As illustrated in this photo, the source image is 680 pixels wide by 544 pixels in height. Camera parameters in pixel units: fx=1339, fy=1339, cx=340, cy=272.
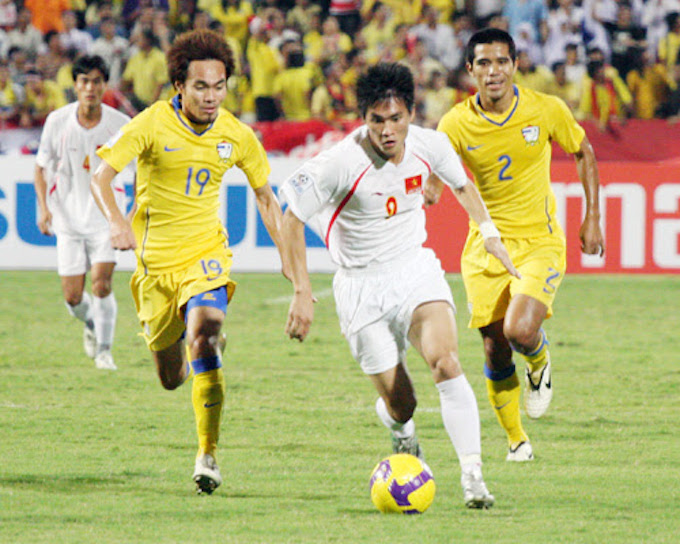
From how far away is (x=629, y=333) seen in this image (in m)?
12.0

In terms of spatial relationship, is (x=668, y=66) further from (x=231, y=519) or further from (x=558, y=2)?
(x=231, y=519)

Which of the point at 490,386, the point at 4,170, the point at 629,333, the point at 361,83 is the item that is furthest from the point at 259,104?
the point at 361,83

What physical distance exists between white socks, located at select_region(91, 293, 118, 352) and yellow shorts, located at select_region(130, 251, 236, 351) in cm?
327

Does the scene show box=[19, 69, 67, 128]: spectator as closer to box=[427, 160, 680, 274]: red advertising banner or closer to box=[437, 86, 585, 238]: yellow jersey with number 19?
box=[427, 160, 680, 274]: red advertising banner

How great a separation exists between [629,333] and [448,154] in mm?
6588

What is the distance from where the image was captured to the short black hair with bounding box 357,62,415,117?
5.44 m

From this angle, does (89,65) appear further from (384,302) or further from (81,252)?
(384,302)

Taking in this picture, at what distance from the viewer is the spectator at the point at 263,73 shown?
17375mm

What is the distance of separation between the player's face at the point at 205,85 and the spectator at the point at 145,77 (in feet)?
36.8

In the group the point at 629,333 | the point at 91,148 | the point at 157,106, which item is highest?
the point at 157,106

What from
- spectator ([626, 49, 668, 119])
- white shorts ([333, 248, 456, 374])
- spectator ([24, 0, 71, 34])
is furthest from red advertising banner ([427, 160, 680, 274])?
white shorts ([333, 248, 456, 374])

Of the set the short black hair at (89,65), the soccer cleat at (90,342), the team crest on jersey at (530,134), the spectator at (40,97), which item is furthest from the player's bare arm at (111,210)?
the spectator at (40,97)

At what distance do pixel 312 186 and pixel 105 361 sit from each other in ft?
16.5

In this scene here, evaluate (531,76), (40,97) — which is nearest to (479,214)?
(531,76)
